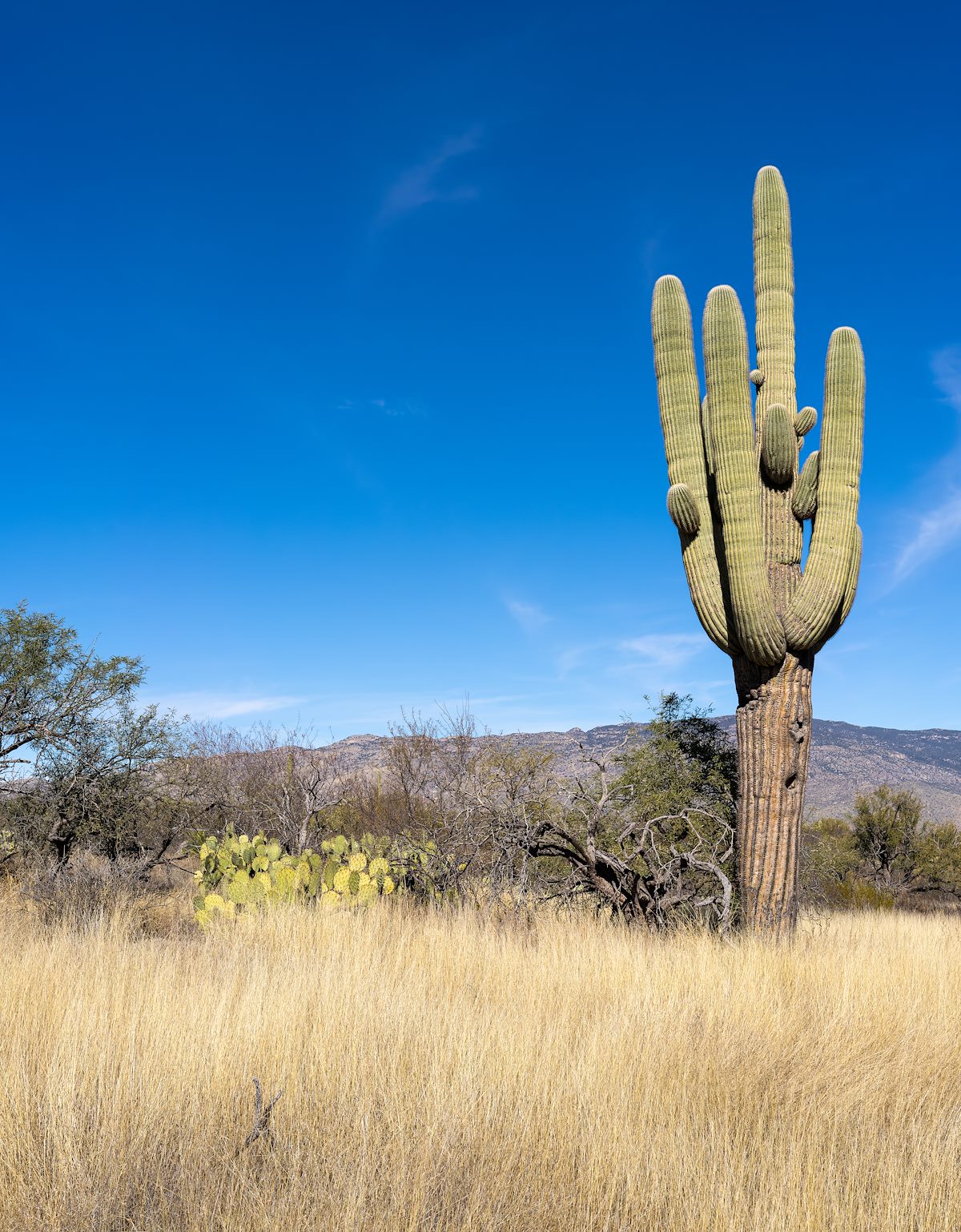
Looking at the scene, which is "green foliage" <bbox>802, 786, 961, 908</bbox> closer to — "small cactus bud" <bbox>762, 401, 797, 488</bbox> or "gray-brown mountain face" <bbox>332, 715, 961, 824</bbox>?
"small cactus bud" <bbox>762, 401, 797, 488</bbox>

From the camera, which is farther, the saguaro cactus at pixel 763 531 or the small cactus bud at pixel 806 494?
the small cactus bud at pixel 806 494

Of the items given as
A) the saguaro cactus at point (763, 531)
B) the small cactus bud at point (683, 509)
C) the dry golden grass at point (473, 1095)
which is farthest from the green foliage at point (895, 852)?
the dry golden grass at point (473, 1095)

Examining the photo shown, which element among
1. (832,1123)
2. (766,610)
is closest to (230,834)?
(766,610)

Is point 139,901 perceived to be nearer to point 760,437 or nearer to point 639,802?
point 639,802

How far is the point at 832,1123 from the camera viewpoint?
10.2 feet

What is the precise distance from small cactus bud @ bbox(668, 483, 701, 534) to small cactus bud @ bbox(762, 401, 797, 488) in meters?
0.82

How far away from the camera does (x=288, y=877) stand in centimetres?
831

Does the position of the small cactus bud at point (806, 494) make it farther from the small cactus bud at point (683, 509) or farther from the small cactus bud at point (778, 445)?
the small cactus bud at point (683, 509)

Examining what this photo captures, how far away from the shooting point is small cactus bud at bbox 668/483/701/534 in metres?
7.95

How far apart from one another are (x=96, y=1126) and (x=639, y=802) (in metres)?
7.81

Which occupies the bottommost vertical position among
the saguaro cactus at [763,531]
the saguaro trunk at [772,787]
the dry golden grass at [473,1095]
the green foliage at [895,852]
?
the green foliage at [895,852]

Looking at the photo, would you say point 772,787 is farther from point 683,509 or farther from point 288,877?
point 288,877

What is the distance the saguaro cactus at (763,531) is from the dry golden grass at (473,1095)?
82.9 inches

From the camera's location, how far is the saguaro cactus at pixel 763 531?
24.8ft
